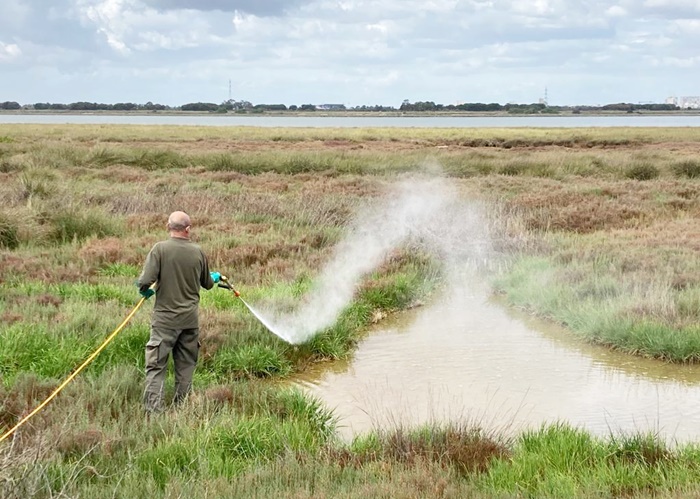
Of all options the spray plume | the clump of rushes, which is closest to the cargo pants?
the spray plume

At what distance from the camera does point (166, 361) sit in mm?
7387

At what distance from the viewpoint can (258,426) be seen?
6578mm

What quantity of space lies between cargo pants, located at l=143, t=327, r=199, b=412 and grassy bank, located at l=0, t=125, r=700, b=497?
21 cm

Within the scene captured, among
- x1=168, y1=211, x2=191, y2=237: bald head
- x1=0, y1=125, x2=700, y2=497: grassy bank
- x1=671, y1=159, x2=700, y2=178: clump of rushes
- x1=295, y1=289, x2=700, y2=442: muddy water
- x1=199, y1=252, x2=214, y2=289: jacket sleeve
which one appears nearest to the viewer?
x1=0, y1=125, x2=700, y2=497: grassy bank

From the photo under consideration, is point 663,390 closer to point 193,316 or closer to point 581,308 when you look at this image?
point 581,308

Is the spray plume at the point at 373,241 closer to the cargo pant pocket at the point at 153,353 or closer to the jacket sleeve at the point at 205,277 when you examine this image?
the jacket sleeve at the point at 205,277

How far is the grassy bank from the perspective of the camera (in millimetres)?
5418

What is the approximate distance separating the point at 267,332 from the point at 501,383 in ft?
10.6

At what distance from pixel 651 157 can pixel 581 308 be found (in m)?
24.9

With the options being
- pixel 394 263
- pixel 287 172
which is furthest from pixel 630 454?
pixel 287 172

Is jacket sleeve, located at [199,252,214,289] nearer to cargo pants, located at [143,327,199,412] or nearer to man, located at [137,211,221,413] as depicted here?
man, located at [137,211,221,413]

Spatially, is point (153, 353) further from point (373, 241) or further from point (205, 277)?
point (373, 241)

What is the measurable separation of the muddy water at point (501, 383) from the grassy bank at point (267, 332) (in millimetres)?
499

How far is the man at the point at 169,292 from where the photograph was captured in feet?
23.6
